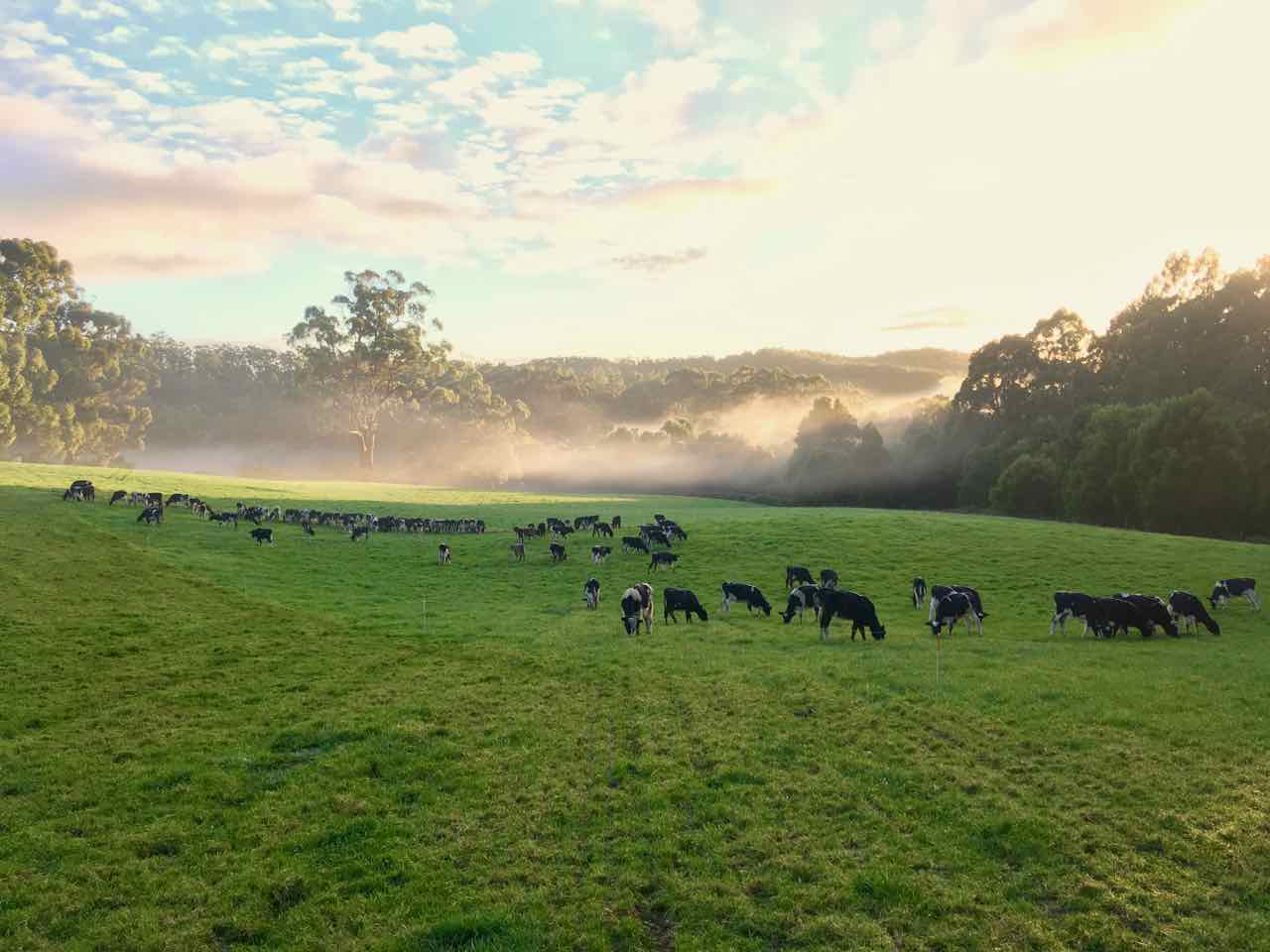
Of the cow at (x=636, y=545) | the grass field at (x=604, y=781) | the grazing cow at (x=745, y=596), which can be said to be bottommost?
the grass field at (x=604, y=781)

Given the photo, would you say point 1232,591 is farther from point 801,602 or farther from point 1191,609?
point 801,602

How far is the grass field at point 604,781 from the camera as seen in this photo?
7.88 m

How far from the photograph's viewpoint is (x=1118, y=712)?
44.1ft

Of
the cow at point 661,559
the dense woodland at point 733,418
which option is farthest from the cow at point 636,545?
the dense woodland at point 733,418

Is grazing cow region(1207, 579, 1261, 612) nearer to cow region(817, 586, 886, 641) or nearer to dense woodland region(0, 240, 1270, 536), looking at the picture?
cow region(817, 586, 886, 641)

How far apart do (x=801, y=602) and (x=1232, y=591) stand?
16089mm

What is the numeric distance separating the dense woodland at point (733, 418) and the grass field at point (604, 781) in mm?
39216

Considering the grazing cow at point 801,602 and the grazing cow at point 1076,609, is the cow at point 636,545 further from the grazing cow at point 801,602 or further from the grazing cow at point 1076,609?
the grazing cow at point 1076,609

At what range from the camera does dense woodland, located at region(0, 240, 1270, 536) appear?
5678 cm

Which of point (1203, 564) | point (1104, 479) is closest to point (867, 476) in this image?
point (1104, 479)

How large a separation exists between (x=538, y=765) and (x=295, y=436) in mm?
130473

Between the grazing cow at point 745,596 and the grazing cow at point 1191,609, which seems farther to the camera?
the grazing cow at point 745,596

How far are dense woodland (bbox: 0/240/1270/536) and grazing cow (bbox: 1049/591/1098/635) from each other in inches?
1555

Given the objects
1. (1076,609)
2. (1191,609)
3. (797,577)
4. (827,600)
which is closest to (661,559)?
(797,577)
